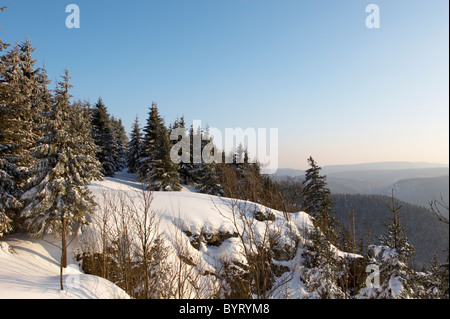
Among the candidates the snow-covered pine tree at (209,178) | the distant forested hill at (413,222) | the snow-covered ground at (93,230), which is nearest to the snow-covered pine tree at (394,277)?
the snow-covered ground at (93,230)

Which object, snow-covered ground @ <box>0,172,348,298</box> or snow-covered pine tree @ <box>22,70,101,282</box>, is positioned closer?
snow-covered ground @ <box>0,172,348,298</box>

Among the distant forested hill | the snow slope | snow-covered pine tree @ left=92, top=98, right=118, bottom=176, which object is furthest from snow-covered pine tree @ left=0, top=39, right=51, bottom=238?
the distant forested hill

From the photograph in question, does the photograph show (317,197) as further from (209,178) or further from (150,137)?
(150,137)

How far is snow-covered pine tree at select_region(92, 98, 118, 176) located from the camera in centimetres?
3703

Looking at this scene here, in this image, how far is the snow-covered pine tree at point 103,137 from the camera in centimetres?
3703

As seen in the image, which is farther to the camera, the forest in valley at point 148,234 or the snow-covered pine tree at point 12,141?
the snow-covered pine tree at point 12,141

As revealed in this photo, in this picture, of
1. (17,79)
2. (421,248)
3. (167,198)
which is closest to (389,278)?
(167,198)

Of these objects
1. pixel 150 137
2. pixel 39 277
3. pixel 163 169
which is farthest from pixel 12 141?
pixel 150 137

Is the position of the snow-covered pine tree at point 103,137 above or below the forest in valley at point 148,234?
above

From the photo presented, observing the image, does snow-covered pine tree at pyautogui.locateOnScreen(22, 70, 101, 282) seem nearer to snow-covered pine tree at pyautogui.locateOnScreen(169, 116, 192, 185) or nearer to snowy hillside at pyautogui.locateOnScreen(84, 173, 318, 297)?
snowy hillside at pyautogui.locateOnScreen(84, 173, 318, 297)

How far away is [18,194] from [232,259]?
15.7 m

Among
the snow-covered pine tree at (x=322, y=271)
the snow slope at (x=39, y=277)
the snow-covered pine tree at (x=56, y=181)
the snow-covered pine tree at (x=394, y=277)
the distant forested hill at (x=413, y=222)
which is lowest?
the distant forested hill at (x=413, y=222)

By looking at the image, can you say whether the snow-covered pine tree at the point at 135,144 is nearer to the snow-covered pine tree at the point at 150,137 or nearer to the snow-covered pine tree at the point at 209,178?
the snow-covered pine tree at the point at 150,137

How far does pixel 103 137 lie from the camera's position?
37.5m
